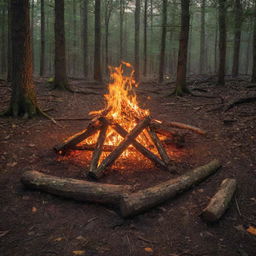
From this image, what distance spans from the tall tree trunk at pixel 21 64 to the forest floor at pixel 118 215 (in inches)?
35.2

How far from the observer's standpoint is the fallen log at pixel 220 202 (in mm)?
3645

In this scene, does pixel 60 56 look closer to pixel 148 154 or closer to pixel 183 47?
pixel 183 47

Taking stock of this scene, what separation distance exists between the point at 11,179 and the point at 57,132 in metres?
3.02

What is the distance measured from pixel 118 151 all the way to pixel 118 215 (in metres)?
1.70

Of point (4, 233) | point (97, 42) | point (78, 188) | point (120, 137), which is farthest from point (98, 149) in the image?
point (97, 42)

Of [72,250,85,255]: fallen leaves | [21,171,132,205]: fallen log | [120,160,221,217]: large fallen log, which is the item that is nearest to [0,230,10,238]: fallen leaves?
[21,171,132,205]: fallen log

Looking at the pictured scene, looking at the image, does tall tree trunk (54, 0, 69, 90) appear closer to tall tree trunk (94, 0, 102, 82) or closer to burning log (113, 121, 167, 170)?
tall tree trunk (94, 0, 102, 82)

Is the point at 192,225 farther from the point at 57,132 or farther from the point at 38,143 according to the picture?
the point at 57,132

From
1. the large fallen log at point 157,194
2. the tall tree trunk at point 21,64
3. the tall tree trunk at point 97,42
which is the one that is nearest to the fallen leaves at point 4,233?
the large fallen log at point 157,194

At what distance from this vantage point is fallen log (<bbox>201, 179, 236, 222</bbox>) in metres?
3.64

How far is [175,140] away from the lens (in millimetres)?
6410

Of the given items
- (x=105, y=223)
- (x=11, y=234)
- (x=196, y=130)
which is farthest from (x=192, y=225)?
(x=196, y=130)

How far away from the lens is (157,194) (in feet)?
13.4

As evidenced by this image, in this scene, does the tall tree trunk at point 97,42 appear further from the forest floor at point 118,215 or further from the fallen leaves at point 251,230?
the fallen leaves at point 251,230
